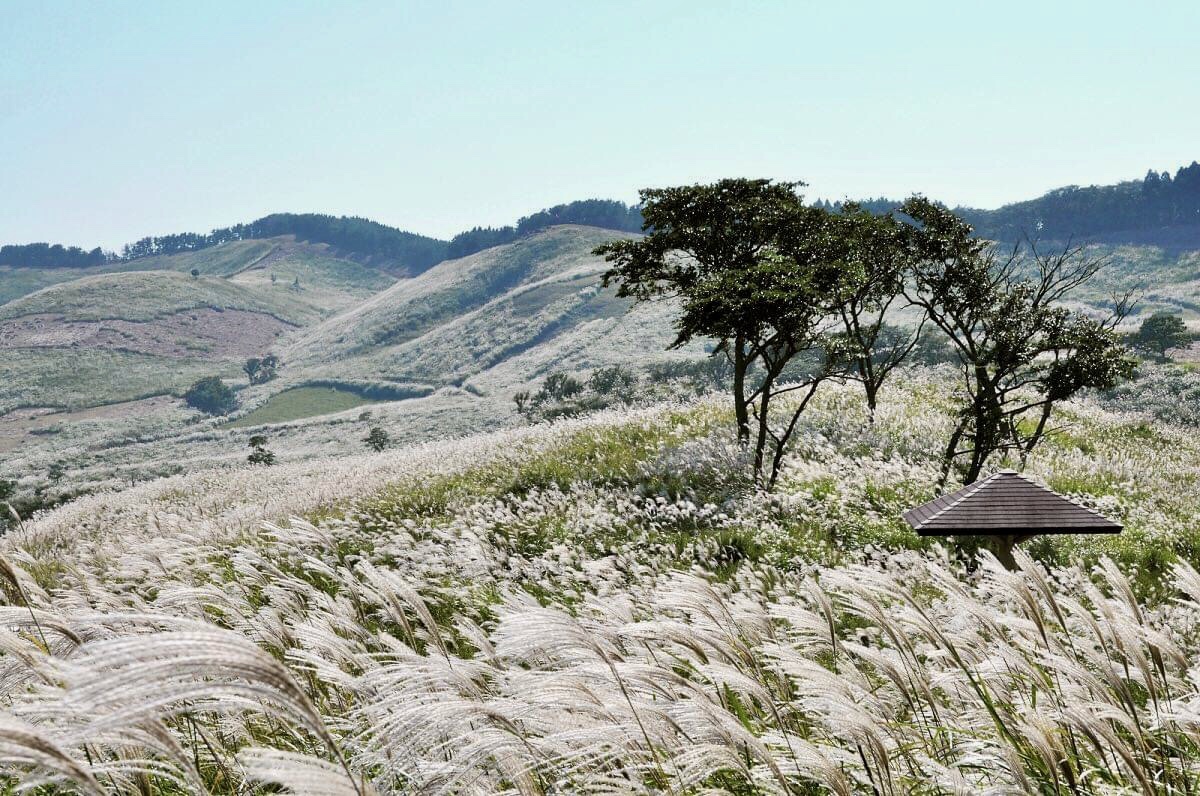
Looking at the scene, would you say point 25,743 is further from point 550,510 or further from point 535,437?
point 535,437

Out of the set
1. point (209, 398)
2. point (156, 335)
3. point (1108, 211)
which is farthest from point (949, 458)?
point (1108, 211)

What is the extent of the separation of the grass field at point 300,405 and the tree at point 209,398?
792 cm

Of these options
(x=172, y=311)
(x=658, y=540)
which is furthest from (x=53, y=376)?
(x=658, y=540)

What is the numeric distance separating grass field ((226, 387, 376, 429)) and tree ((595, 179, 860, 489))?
108 meters

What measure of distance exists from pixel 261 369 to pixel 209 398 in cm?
2640

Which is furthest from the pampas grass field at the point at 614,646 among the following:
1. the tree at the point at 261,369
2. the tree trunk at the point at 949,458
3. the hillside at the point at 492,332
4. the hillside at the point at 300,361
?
the tree at the point at 261,369

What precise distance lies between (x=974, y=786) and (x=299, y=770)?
2190 millimetres

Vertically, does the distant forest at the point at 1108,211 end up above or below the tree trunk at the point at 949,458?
above

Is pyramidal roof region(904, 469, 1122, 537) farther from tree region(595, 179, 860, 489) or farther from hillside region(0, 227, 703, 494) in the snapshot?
hillside region(0, 227, 703, 494)

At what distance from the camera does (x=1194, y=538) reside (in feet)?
32.7

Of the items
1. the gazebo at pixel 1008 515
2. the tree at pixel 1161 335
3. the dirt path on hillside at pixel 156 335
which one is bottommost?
the tree at pixel 1161 335

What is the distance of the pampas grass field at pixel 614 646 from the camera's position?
5.79 feet

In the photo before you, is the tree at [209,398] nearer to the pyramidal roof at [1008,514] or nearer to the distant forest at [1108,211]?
the pyramidal roof at [1008,514]

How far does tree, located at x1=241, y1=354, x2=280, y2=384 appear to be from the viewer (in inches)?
5763
